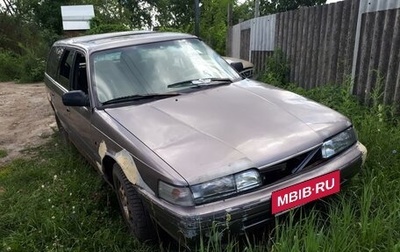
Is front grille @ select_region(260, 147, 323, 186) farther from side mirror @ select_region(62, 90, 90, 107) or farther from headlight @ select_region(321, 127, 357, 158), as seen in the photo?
side mirror @ select_region(62, 90, 90, 107)

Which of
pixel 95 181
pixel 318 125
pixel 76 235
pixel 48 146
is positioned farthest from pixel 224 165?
pixel 48 146

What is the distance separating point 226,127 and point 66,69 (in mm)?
2665

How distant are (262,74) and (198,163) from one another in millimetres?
5379

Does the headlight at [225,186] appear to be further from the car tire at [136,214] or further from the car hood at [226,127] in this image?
the car tire at [136,214]

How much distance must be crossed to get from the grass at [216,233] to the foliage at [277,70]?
1.95 meters

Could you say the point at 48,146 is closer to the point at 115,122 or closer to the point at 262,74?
the point at 115,122

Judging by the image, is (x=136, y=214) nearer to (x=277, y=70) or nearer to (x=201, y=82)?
(x=201, y=82)

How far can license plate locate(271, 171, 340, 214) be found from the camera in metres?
2.25

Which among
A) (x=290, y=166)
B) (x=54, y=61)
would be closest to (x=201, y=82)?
(x=290, y=166)

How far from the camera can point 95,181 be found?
388 cm

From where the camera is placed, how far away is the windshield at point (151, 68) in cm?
329

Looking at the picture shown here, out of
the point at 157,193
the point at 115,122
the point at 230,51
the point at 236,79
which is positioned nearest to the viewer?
the point at 157,193

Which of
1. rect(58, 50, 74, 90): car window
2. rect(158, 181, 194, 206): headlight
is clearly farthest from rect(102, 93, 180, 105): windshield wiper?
rect(58, 50, 74, 90): car window

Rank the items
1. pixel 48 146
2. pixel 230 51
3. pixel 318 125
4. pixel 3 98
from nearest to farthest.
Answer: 1. pixel 318 125
2. pixel 48 146
3. pixel 3 98
4. pixel 230 51
